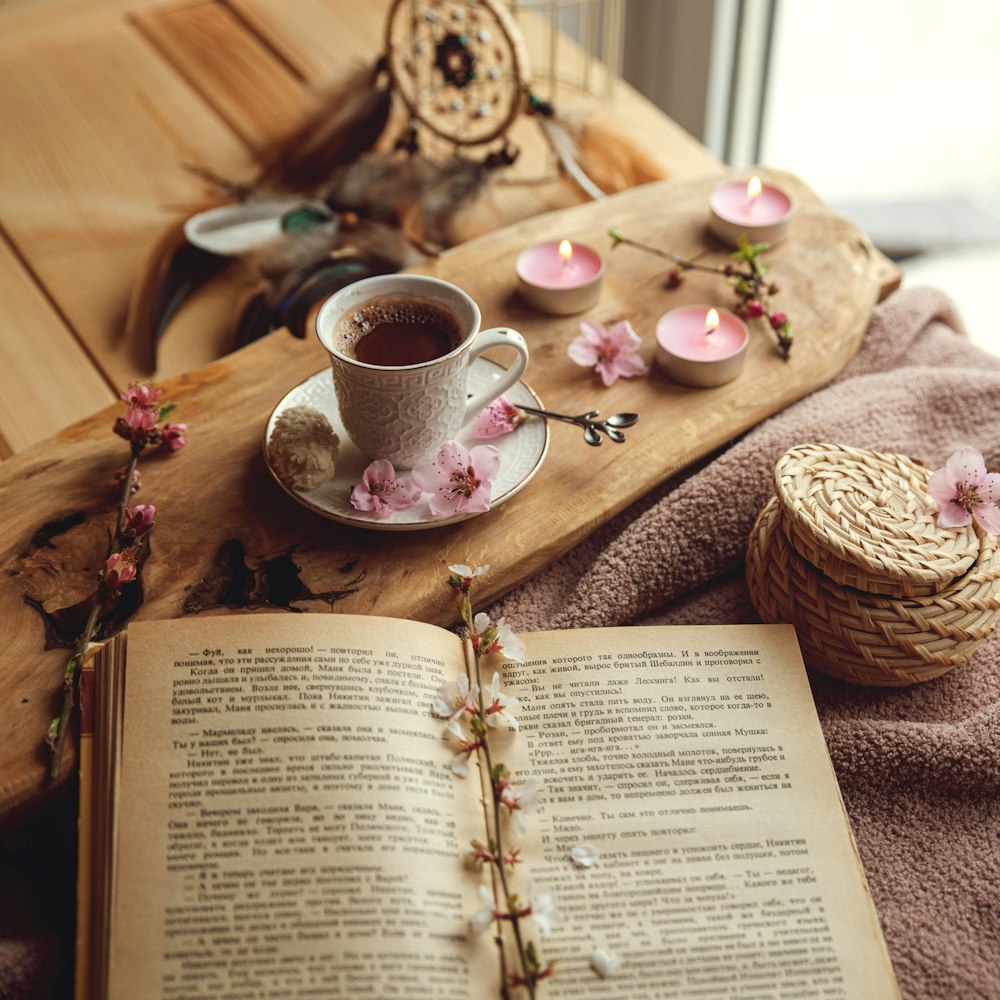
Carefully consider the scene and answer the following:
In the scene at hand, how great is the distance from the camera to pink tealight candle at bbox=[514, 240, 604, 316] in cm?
109

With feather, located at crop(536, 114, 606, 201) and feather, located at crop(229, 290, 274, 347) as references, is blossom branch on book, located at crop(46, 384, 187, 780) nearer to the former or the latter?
feather, located at crop(229, 290, 274, 347)

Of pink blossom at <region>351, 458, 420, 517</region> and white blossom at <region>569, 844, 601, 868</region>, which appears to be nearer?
white blossom at <region>569, 844, 601, 868</region>

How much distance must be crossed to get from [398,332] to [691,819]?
0.46m

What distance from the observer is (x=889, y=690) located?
874 mm

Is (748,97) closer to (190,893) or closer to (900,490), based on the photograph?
(900,490)

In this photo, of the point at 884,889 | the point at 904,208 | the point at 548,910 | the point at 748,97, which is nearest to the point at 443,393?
the point at 548,910

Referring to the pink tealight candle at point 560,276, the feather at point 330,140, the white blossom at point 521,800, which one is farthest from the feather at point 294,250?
the white blossom at point 521,800

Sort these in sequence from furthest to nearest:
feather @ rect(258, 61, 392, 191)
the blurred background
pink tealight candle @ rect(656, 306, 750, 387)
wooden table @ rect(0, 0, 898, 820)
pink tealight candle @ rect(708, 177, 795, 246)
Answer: the blurred background → feather @ rect(258, 61, 392, 191) → pink tealight candle @ rect(708, 177, 795, 246) → pink tealight candle @ rect(656, 306, 750, 387) → wooden table @ rect(0, 0, 898, 820)

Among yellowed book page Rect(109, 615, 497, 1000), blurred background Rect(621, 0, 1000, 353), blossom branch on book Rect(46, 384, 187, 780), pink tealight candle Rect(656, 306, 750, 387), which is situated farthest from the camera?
blurred background Rect(621, 0, 1000, 353)

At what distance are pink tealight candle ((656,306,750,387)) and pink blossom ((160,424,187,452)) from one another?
0.46m

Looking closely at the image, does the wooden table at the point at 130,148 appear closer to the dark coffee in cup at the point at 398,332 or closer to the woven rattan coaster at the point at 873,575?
the dark coffee in cup at the point at 398,332

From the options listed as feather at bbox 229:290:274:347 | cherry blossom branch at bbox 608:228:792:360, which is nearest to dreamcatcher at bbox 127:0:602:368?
feather at bbox 229:290:274:347

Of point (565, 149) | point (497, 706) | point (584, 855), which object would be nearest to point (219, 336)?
point (565, 149)

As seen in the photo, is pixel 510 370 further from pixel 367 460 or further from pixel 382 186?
pixel 382 186
